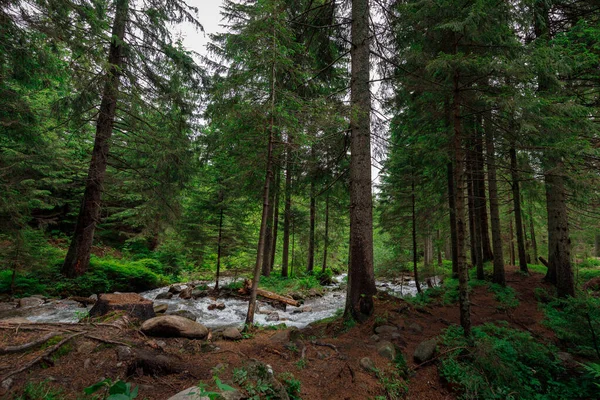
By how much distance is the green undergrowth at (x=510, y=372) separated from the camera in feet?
11.7

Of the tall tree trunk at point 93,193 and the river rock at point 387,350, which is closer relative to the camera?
the river rock at point 387,350

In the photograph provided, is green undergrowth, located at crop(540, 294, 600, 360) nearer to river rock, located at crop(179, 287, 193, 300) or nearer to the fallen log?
the fallen log

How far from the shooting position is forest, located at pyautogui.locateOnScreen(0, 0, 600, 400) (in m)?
3.71

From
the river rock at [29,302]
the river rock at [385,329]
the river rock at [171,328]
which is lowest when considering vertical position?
the river rock at [29,302]

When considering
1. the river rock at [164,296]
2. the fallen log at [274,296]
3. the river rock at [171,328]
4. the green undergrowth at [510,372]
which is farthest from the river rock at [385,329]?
the river rock at [164,296]

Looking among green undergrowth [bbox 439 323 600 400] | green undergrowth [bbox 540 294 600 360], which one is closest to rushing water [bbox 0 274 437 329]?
green undergrowth [bbox 540 294 600 360]

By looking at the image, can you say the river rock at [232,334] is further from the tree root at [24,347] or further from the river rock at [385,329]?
the river rock at [385,329]

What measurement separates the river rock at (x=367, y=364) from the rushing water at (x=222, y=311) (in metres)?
3.91

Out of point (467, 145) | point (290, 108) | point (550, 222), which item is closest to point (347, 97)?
point (290, 108)

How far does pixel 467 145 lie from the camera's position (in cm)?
995

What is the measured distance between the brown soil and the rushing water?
2928 mm

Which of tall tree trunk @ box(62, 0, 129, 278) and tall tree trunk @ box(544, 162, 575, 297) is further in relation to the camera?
tall tree trunk @ box(62, 0, 129, 278)

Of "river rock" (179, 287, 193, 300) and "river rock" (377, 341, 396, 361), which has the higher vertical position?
"river rock" (377, 341, 396, 361)

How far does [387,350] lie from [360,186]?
12.0 ft
